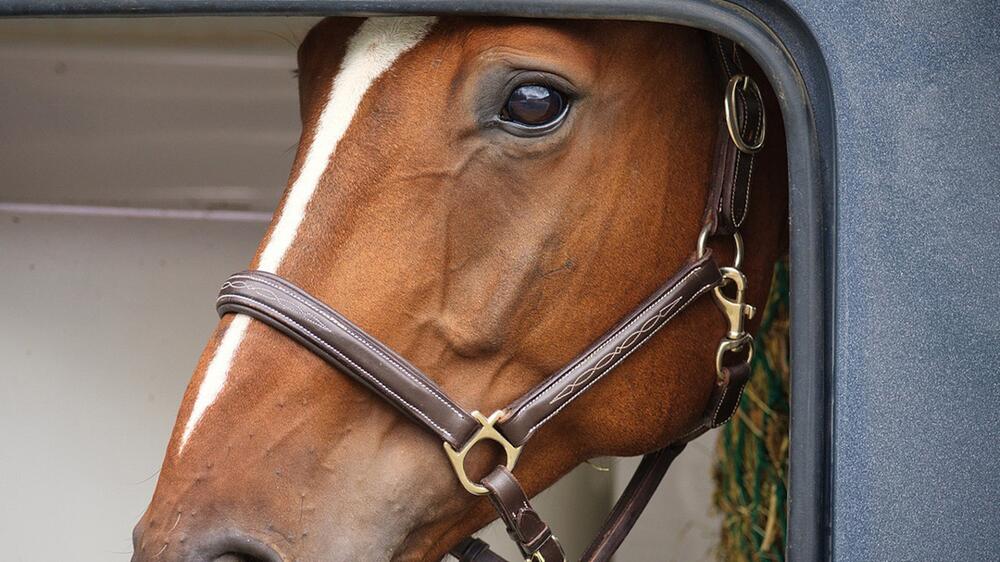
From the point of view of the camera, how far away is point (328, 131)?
1.22 metres

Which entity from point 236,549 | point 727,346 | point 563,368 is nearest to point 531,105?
point 563,368

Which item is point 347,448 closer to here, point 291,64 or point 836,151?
point 836,151

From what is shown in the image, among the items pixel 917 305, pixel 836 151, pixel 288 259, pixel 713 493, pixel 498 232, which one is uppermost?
pixel 836 151

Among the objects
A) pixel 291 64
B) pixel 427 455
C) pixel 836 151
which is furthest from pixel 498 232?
pixel 291 64

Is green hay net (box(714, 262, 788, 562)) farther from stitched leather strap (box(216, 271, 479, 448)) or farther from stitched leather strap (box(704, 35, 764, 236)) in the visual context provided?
stitched leather strap (box(216, 271, 479, 448))

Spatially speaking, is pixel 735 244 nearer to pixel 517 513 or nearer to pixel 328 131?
pixel 517 513

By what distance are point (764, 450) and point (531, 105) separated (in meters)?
1.12

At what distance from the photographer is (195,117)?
2201mm

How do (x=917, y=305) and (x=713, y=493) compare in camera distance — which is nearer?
(x=917, y=305)

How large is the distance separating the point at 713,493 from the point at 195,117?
4.67 ft

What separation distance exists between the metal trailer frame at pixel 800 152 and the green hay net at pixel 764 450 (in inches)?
34.2

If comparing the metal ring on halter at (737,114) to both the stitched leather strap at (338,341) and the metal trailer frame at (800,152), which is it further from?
the stitched leather strap at (338,341)

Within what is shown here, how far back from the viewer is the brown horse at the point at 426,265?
3.76ft

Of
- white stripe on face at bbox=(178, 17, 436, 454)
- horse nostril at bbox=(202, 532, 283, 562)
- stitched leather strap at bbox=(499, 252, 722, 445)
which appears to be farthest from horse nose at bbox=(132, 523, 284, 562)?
stitched leather strap at bbox=(499, 252, 722, 445)
